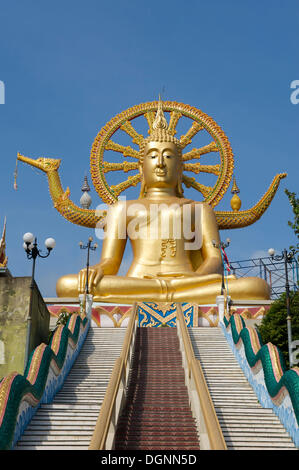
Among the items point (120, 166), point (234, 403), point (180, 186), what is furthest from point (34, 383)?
point (120, 166)

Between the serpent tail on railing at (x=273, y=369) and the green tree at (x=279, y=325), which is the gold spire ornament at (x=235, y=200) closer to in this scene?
the green tree at (x=279, y=325)

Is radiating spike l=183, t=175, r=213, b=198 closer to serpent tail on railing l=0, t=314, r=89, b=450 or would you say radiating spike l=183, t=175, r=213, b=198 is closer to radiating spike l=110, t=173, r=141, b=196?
radiating spike l=110, t=173, r=141, b=196

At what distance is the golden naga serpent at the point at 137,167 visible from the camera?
21.7 m

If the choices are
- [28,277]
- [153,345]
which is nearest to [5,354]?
[28,277]

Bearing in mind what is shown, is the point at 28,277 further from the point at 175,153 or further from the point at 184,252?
the point at 175,153

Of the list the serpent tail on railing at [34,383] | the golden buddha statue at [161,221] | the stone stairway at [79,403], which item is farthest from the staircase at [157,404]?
the golden buddha statue at [161,221]

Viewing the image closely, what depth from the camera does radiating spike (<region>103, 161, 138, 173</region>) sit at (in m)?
22.0

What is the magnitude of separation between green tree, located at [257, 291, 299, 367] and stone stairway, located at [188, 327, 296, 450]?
5.25 feet

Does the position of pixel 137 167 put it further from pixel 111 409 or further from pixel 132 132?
pixel 111 409

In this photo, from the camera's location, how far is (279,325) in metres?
15.1

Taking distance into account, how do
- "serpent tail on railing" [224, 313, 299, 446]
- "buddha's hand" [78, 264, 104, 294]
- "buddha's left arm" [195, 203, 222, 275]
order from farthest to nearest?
"buddha's left arm" [195, 203, 222, 275]
"buddha's hand" [78, 264, 104, 294]
"serpent tail on railing" [224, 313, 299, 446]

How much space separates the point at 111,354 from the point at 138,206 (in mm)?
8388

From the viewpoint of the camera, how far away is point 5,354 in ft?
37.9

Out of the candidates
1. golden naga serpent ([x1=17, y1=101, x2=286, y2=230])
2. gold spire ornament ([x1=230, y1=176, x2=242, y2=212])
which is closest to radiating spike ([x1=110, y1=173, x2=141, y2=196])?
golden naga serpent ([x1=17, y1=101, x2=286, y2=230])
